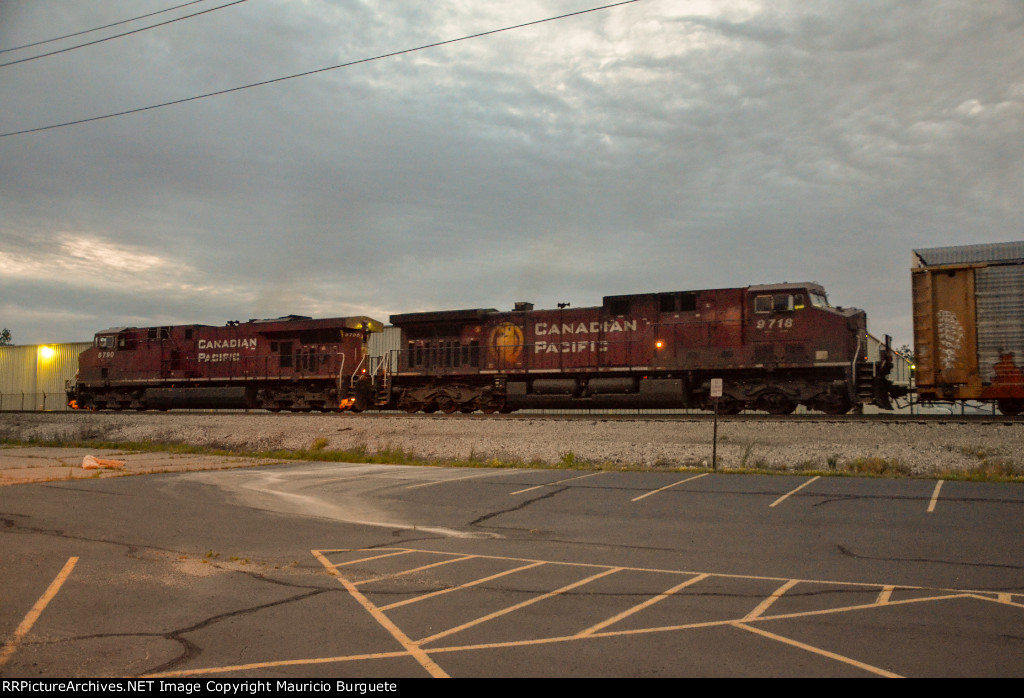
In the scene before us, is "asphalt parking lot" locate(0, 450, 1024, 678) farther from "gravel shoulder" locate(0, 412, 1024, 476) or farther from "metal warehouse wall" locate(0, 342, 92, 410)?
"metal warehouse wall" locate(0, 342, 92, 410)

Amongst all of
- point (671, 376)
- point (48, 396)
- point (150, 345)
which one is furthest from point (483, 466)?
point (48, 396)

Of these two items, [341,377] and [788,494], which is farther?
[341,377]

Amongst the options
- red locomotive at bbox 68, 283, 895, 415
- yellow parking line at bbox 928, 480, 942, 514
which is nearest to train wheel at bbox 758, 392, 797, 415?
red locomotive at bbox 68, 283, 895, 415

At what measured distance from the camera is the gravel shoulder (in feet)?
48.8

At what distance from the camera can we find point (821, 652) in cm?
507

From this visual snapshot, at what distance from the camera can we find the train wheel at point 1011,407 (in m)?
17.7

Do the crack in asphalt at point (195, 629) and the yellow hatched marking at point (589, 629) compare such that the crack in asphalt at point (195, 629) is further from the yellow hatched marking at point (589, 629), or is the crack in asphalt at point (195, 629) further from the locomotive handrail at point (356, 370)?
the locomotive handrail at point (356, 370)

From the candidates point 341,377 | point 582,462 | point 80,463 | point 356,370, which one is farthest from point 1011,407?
point 80,463

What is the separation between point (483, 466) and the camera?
17.0 meters

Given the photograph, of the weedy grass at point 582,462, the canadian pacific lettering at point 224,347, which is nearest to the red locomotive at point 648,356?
the weedy grass at point 582,462

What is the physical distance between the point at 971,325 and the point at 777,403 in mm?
5193

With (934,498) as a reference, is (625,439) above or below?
above

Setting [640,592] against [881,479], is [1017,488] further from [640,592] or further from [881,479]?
[640,592]

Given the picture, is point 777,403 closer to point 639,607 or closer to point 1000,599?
point 1000,599
